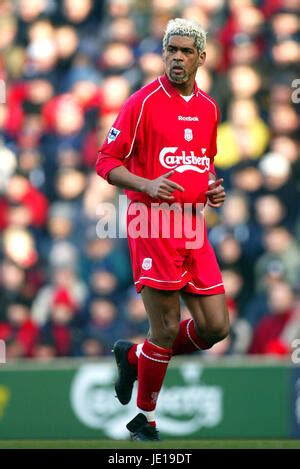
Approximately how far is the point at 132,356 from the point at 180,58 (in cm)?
189

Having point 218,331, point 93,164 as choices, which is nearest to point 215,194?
point 218,331

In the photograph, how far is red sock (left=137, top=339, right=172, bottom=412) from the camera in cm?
812

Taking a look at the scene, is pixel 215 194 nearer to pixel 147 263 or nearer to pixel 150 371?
pixel 147 263

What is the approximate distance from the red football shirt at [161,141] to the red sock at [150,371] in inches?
35.8

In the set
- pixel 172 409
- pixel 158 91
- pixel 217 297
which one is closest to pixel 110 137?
pixel 158 91

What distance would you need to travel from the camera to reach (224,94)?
13.2 meters

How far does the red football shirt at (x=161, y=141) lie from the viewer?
8000mm

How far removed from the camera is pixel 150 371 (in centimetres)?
815

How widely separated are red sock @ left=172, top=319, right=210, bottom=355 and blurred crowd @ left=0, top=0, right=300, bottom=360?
3.50m
